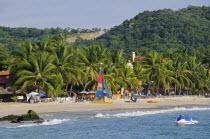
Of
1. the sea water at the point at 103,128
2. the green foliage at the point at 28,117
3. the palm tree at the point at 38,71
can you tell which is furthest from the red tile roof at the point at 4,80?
the green foliage at the point at 28,117

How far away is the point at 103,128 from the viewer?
37031 millimetres

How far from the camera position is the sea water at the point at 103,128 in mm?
32656

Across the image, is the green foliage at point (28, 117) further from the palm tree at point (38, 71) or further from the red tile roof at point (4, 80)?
the red tile roof at point (4, 80)

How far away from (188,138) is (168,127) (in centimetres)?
617

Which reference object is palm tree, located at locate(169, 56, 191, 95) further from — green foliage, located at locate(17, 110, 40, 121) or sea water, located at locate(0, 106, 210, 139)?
green foliage, located at locate(17, 110, 40, 121)

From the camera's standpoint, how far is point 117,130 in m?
36.2

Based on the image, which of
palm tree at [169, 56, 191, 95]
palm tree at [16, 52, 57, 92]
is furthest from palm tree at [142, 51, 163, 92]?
palm tree at [16, 52, 57, 92]

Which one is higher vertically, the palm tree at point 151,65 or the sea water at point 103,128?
the palm tree at point 151,65

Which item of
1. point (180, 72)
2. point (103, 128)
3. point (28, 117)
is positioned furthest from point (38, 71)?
point (180, 72)

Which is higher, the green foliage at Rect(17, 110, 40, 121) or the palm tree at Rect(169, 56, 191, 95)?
the palm tree at Rect(169, 56, 191, 95)

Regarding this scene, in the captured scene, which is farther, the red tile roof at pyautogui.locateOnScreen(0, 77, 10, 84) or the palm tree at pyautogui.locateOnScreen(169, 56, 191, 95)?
the palm tree at pyautogui.locateOnScreen(169, 56, 191, 95)

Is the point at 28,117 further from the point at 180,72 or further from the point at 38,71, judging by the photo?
the point at 180,72

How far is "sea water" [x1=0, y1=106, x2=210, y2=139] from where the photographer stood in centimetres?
3266

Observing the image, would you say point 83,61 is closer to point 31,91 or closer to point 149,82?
point 31,91
